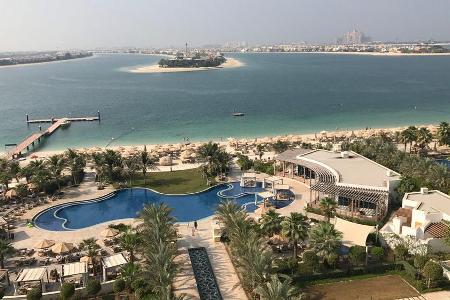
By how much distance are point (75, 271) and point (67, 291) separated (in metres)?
2.01

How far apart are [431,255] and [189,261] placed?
17.7 m

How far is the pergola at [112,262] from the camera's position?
2936 centimetres

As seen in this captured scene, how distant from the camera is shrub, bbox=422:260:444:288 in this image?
27188 millimetres

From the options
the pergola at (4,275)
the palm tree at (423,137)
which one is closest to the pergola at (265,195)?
the pergola at (4,275)

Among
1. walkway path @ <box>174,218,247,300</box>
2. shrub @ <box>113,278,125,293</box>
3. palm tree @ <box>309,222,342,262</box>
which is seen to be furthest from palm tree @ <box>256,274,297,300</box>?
shrub @ <box>113,278,125,293</box>

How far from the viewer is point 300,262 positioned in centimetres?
3050

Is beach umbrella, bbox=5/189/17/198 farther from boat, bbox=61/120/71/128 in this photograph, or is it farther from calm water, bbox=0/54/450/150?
boat, bbox=61/120/71/128

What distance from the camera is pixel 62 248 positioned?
32688 mm

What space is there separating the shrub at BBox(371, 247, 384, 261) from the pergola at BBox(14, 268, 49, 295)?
75.3 ft

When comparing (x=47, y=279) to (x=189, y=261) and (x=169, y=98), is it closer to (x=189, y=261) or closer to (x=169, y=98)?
(x=189, y=261)

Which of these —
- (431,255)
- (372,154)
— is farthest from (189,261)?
(372,154)

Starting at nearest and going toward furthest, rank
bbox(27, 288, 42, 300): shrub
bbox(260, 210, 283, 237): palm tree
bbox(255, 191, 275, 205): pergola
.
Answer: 1. bbox(27, 288, 42, 300): shrub
2. bbox(260, 210, 283, 237): palm tree
3. bbox(255, 191, 275, 205): pergola

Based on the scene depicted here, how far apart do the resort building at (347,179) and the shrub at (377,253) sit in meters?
7.57

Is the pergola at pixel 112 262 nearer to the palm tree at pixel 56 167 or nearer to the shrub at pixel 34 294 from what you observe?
the shrub at pixel 34 294
